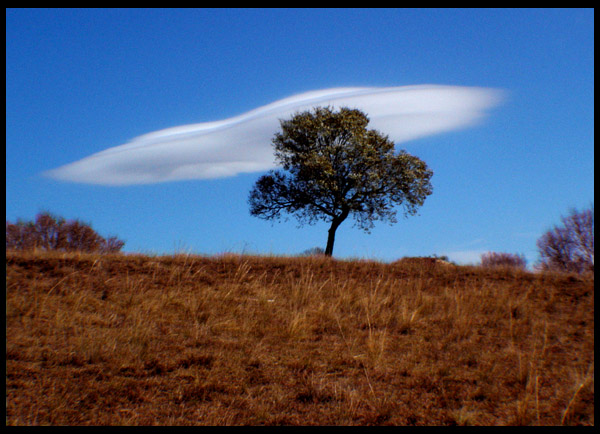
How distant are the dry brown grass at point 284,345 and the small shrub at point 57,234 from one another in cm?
1123

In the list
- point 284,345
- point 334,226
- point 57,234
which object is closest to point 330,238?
point 334,226

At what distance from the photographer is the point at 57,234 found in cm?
2361

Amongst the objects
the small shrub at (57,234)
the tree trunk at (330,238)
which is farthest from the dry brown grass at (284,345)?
the tree trunk at (330,238)

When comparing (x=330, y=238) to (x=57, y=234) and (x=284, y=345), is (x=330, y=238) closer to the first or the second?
(x=57, y=234)

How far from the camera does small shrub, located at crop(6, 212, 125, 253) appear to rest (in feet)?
73.2

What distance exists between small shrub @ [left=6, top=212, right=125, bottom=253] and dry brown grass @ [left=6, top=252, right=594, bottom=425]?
11228 millimetres

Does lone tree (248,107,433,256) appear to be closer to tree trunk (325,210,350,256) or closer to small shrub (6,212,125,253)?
tree trunk (325,210,350,256)

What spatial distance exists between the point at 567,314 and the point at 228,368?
8.65 meters

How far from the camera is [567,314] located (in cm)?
1088

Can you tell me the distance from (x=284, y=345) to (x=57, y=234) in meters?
20.1

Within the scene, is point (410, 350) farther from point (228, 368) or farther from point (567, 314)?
point (567, 314)

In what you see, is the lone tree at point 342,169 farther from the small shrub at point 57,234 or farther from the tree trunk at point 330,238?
the small shrub at point 57,234

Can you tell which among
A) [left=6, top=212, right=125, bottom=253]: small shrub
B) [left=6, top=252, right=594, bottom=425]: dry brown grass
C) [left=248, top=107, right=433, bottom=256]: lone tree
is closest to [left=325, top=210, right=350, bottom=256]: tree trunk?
[left=248, top=107, right=433, bottom=256]: lone tree
